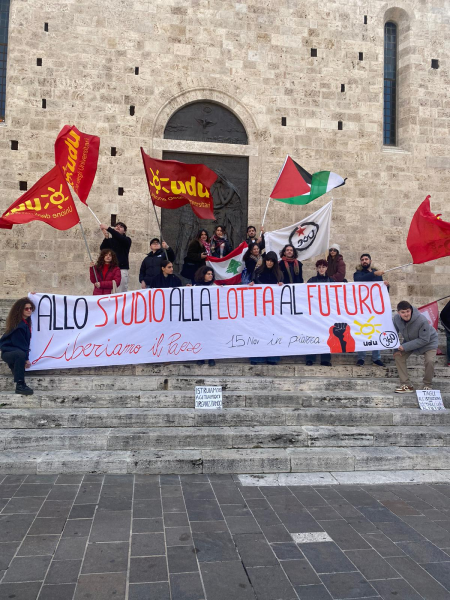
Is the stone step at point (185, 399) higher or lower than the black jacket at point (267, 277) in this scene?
lower

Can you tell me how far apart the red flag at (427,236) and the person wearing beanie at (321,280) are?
149cm

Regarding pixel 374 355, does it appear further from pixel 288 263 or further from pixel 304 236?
pixel 304 236

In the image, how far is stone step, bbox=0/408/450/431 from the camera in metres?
6.10

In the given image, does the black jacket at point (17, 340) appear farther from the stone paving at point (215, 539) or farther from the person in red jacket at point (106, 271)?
the stone paving at point (215, 539)

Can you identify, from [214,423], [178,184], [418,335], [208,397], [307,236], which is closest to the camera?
[214,423]

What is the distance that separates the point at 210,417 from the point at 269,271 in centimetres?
307

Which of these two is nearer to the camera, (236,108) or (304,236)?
(304,236)

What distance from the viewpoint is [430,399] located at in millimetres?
6965

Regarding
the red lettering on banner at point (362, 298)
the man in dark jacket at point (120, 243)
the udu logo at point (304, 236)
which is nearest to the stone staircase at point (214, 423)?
the red lettering on banner at point (362, 298)

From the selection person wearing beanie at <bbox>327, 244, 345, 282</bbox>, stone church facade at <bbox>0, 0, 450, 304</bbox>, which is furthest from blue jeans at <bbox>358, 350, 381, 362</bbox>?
stone church facade at <bbox>0, 0, 450, 304</bbox>

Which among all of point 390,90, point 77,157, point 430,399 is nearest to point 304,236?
point 430,399

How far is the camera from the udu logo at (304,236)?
1011 cm

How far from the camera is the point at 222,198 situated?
1245cm

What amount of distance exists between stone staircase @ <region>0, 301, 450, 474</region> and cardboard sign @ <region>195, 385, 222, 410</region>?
5.1 inches
